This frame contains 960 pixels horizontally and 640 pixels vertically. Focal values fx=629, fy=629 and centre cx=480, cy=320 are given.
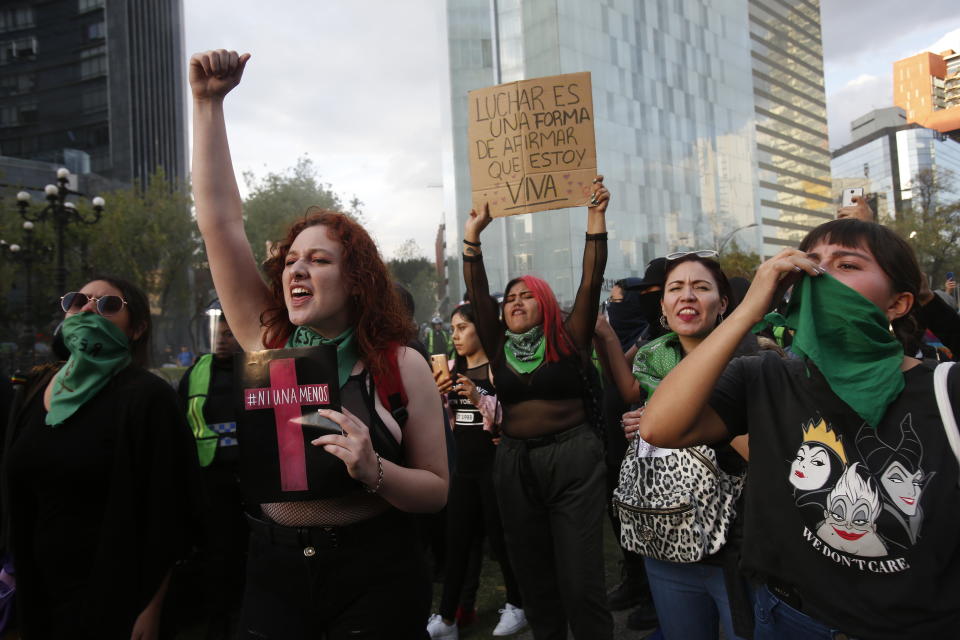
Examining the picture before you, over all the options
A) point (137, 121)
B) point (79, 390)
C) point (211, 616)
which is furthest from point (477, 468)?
point (137, 121)

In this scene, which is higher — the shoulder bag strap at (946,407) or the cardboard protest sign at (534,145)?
the cardboard protest sign at (534,145)

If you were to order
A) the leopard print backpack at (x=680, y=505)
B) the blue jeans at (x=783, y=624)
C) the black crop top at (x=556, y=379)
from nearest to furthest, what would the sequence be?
the blue jeans at (x=783, y=624)
the leopard print backpack at (x=680, y=505)
the black crop top at (x=556, y=379)

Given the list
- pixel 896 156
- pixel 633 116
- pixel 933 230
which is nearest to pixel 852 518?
pixel 933 230

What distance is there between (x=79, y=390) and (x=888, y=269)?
9.31 ft

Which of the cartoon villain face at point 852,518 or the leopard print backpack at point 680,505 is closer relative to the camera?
the cartoon villain face at point 852,518

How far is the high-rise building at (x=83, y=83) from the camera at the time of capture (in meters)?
63.1

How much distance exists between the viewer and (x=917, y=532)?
1.39 metres

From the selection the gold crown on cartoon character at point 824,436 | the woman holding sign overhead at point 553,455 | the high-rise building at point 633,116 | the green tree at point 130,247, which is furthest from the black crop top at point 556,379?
the high-rise building at point 633,116

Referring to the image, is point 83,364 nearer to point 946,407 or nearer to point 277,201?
point 946,407

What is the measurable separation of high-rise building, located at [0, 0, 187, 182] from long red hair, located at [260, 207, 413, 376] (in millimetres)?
68174

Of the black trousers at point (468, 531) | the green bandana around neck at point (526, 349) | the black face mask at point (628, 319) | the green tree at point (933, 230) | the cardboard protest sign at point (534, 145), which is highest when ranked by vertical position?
the green tree at point (933, 230)

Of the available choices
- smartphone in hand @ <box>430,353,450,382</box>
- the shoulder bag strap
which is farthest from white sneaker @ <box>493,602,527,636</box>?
the shoulder bag strap

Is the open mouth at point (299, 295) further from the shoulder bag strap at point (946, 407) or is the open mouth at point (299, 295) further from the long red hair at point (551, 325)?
the long red hair at point (551, 325)

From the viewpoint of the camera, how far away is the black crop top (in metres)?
3.50
